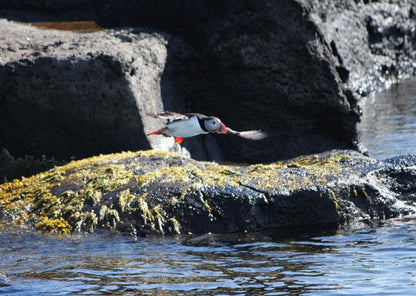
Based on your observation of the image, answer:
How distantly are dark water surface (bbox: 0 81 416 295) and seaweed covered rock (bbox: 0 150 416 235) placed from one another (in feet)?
0.75

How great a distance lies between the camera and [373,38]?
20203 millimetres

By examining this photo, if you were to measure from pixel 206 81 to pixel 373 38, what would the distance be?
8.72 meters

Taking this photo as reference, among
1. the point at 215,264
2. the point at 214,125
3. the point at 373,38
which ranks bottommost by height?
the point at 215,264

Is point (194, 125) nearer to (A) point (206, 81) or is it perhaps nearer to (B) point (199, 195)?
(B) point (199, 195)

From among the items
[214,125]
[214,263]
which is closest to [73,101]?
[214,125]

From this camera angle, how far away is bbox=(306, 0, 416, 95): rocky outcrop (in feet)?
60.2

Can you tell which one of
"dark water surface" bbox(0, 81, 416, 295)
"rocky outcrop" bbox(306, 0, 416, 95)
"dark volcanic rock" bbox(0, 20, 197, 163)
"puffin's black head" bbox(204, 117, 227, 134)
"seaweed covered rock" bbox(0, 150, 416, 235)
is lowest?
"dark water surface" bbox(0, 81, 416, 295)

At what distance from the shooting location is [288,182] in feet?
29.8

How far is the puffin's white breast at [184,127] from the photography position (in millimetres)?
9773

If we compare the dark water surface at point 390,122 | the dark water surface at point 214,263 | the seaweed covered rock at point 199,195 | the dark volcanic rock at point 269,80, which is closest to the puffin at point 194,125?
the seaweed covered rock at point 199,195

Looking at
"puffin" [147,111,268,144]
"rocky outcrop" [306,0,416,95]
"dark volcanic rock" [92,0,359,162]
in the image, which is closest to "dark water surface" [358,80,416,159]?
"rocky outcrop" [306,0,416,95]

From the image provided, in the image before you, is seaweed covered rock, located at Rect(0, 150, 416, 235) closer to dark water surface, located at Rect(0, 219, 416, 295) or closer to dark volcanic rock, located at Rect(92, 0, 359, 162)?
dark water surface, located at Rect(0, 219, 416, 295)

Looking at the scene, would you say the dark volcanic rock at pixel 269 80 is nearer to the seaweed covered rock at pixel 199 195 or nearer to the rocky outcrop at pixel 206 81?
the rocky outcrop at pixel 206 81

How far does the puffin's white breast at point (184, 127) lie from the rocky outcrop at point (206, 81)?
1.10 metres
